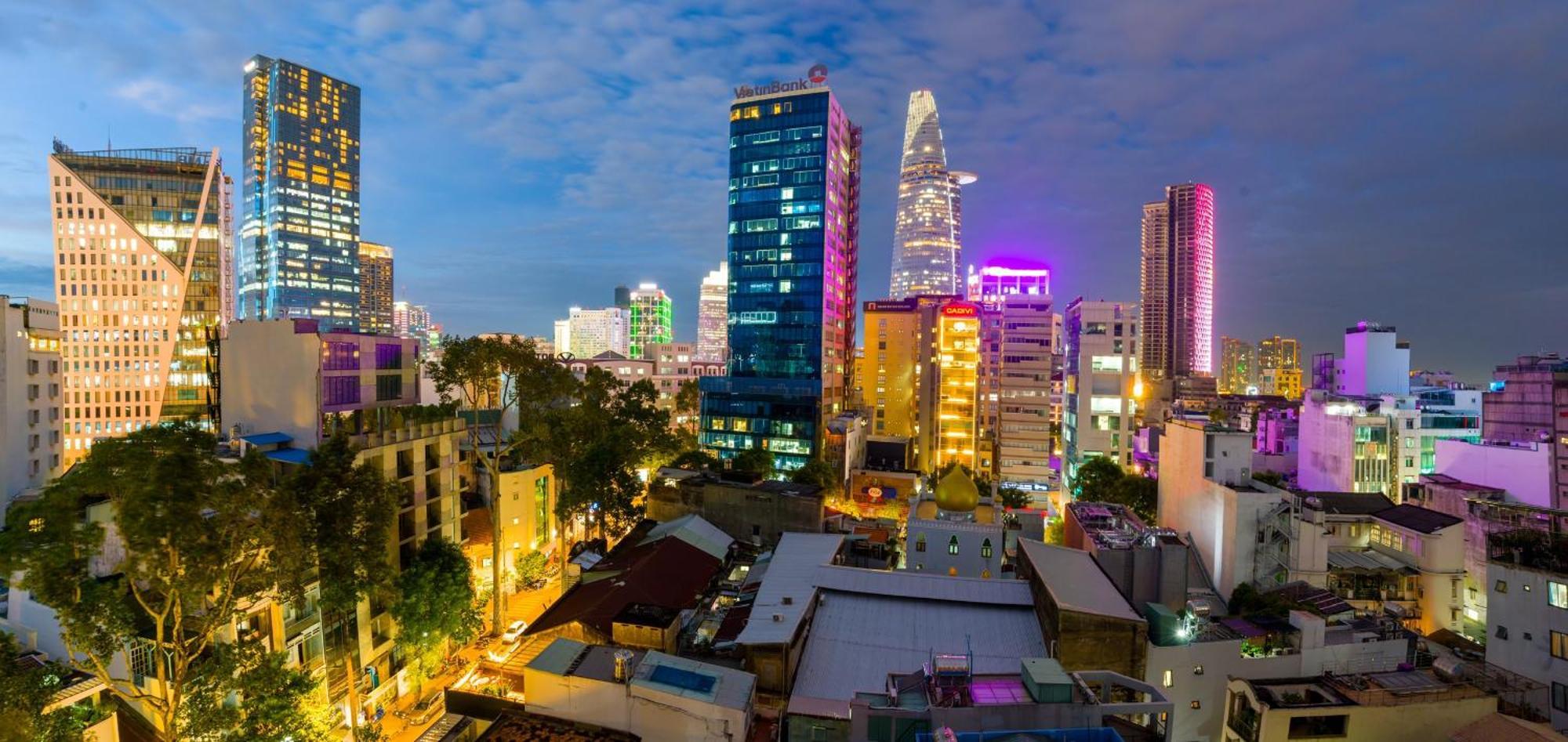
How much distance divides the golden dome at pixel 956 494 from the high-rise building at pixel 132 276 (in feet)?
258

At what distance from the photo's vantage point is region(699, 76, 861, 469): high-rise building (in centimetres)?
7400

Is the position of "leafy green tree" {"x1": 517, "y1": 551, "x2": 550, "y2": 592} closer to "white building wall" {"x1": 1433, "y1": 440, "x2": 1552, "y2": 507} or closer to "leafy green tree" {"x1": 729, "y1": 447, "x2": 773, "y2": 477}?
"leafy green tree" {"x1": 729, "y1": 447, "x2": 773, "y2": 477}

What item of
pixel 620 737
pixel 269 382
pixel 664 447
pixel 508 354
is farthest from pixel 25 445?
pixel 620 737

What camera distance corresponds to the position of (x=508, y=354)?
33.2 metres

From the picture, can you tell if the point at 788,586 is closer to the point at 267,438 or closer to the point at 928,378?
the point at 267,438

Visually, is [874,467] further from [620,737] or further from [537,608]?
[620,737]

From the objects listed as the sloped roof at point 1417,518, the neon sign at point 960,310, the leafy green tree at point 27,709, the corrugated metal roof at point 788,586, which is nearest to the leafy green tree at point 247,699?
the leafy green tree at point 27,709

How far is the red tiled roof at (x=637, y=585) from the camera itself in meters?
25.0

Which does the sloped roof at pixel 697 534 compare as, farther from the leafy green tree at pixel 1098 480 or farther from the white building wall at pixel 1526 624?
the white building wall at pixel 1526 624

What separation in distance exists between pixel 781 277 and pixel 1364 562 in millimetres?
57370

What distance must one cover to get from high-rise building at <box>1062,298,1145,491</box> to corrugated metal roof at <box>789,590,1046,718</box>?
46232 millimetres

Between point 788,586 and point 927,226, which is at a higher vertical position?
point 927,226

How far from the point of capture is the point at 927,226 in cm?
19038

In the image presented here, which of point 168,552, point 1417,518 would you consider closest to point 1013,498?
point 1417,518
